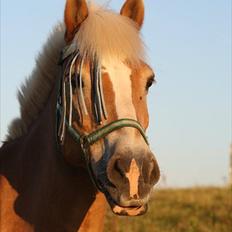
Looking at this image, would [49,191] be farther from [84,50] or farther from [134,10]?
[134,10]

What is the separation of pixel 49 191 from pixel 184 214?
9274 millimetres

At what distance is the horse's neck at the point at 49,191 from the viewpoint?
462 cm

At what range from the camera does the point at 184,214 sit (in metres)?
13.6

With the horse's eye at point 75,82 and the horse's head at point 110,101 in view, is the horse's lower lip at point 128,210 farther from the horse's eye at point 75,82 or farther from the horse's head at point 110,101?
the horse's eye at point 75,82

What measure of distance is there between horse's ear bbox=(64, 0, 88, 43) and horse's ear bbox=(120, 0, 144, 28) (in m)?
0.40

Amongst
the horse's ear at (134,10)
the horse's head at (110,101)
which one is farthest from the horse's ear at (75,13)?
the horse's ear at (134,10)

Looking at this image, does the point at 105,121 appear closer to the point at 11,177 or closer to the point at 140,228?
the point at 11,177

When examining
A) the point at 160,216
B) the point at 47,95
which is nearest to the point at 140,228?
the point at 160,216

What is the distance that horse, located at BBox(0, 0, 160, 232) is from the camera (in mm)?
4004

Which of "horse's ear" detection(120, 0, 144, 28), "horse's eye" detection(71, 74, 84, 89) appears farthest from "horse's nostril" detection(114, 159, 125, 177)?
"horse's ear" detection(120, 0, 144, 28)

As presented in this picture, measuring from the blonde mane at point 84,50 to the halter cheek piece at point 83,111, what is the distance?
0.37 feet

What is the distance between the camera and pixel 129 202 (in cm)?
390

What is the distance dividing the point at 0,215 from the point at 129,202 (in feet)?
4.09

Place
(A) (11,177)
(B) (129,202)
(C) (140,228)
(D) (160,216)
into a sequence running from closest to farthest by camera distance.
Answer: (B) (129,202) < (A) (11,177) < (C) (140,228) < (D) (160,216)
